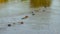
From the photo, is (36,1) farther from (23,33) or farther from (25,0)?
(23,33)

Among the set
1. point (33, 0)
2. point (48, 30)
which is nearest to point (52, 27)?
point (48, 30)

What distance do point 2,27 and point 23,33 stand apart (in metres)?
0.17

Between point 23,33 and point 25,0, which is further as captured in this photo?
point 25,0

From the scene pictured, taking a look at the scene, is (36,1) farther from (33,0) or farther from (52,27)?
(52,27)

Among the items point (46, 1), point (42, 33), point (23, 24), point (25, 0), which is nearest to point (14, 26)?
point (23, 24)

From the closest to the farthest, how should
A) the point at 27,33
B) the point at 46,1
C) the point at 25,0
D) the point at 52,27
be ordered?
the point at 27,33 → the point at 52,27 → the point at 46,1 → the point at 25,0

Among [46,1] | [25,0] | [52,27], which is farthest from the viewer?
[25,0]

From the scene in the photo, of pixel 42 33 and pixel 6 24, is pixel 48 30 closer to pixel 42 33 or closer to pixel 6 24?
pixel 42 33

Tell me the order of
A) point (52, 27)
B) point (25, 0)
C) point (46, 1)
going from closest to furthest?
1. point (52, 27)
2. point (46, 1)
3. point (25, 0)

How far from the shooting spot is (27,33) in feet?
2.43

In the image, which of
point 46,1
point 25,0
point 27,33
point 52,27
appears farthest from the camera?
point 25,0

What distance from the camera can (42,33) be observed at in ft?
2.44

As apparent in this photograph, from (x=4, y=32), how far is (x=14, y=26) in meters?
0.12

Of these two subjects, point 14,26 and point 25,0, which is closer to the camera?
point 14,26
